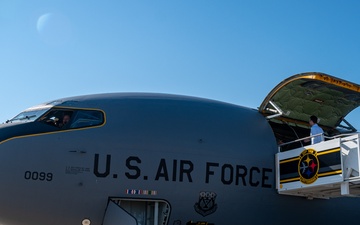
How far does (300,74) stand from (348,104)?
2.51m

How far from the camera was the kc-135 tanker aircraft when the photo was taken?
36.7 feet

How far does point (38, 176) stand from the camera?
11.1 m

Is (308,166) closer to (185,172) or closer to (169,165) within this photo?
(185,172)

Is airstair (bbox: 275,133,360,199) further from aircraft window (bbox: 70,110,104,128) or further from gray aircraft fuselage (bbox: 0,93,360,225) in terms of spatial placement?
aircraft window (bbox: 70,110,104,128)

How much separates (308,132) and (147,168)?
594 cm

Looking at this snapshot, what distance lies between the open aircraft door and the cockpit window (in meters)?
4.72

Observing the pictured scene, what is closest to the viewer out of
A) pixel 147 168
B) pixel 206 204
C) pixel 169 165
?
pixel 147 168

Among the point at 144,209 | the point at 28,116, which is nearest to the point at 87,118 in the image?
the point at 28,116

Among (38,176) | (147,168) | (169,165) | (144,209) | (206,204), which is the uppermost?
(169,165)

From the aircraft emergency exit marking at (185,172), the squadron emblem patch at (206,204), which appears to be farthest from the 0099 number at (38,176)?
the squadron emblem patch at (206,204)

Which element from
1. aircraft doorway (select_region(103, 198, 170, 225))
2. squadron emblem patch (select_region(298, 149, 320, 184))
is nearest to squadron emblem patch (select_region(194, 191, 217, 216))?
aircraft doorway (select_region(103, 198, 170, 225))

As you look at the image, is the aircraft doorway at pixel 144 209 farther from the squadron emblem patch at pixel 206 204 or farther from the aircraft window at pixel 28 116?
the aircraft window at pixel 28 116

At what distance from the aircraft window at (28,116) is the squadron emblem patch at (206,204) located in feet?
13.8

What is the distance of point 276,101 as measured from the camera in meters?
14.2
